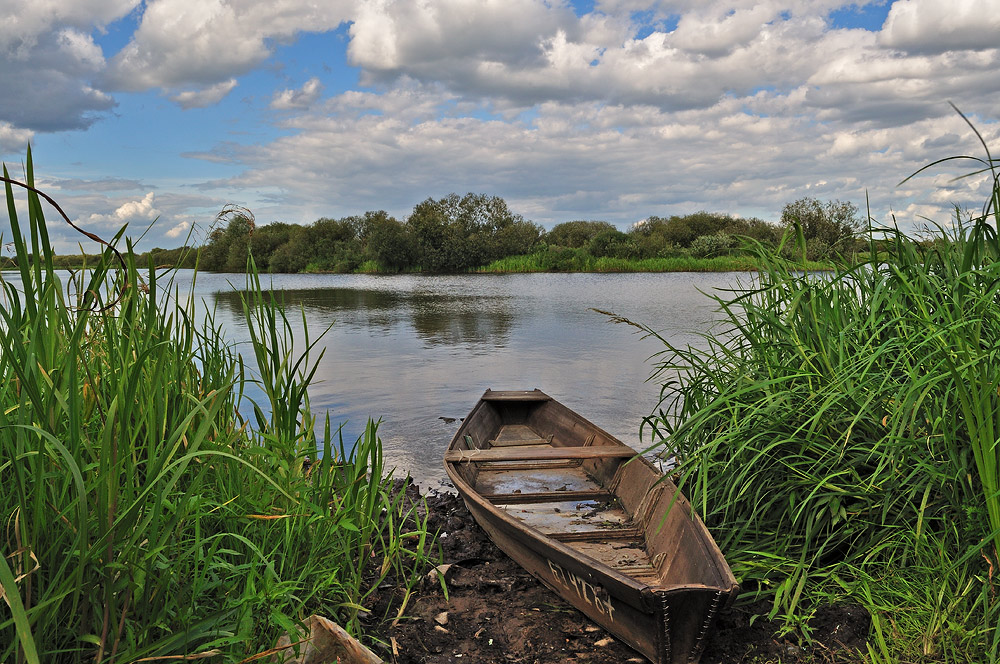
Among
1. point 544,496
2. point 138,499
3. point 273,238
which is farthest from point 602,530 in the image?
point 273,238

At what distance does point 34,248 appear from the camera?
2.07 meters

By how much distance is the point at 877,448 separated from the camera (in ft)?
10.4

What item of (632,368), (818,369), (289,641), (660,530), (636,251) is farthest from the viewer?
(636,251)

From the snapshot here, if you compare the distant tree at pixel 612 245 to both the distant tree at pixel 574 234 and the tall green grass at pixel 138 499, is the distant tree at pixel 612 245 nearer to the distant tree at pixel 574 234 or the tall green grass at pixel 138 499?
the distant tree at pixel 574 234

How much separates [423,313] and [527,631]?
19.8m

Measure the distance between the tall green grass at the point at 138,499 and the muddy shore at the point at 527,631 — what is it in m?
0.25

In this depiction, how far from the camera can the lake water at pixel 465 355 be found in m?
8.72

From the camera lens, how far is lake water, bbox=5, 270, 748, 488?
28.6ft

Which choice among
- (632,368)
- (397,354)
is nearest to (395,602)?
(632,368)

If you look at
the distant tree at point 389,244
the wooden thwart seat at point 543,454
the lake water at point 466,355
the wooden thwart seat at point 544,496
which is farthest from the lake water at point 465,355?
the distant tree at point 389,244

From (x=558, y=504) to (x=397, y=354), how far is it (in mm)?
9788

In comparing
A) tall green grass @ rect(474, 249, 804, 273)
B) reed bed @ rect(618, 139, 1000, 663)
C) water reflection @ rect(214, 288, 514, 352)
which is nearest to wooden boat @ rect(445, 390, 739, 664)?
reed bed @ rect(618, 139, 1000, 663)

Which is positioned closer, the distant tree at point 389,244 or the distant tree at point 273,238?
the distant tree at point 389,244

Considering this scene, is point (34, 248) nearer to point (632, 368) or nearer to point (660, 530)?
point (660, 530)
